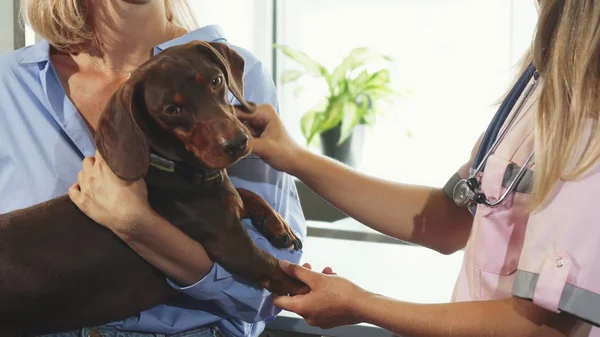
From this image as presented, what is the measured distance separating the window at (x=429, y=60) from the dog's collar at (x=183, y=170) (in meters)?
2.23

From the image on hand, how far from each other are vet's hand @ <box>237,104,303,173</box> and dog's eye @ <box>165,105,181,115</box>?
308 millimetres

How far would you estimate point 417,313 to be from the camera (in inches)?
47.5

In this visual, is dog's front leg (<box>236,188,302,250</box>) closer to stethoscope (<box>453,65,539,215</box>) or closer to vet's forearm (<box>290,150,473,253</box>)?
vet's forearm (<box>290,150,473,253</box>)

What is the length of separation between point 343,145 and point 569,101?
85.5 inches

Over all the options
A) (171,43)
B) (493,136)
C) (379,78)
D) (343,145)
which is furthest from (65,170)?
(379,78)

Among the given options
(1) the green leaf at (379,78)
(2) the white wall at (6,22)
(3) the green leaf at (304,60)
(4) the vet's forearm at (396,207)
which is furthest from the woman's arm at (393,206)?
(3) the green leaf at (304,60)

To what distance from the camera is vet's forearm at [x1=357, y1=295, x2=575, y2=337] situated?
109cm

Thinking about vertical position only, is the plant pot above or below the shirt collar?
below

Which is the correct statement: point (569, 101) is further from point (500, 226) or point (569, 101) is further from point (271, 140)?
point (271, 140)

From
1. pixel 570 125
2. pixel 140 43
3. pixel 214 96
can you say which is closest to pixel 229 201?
pixel 214 96

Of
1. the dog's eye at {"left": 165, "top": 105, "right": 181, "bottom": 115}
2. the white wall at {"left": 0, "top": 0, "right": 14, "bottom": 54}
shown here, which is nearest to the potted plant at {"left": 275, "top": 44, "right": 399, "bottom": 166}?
the white wall at {"left": 0, "top": 0, "right": 14, "bottom": 54}

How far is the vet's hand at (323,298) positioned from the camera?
1272 millimetres

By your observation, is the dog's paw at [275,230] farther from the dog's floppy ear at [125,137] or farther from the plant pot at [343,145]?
the plant pot at [343,145]

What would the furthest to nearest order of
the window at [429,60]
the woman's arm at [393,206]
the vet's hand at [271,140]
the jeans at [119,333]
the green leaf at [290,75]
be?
the green leaf at [290,75] → the window at [429,60] → the woman's arm at [393,206] → the vet's hand at [271,140] → the jeans at [119,333]
